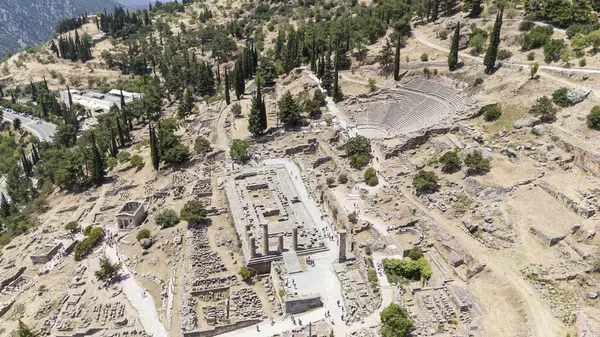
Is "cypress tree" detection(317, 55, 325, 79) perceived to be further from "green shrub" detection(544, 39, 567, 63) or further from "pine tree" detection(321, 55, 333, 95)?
"green shrub" detection(544, 39, 567, 63)

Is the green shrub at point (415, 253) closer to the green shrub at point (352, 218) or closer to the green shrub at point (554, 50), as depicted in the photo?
the green shrub at point (352, 218)

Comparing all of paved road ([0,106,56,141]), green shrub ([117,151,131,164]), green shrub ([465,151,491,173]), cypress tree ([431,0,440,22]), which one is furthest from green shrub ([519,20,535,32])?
paved road ([0,106,56,141])

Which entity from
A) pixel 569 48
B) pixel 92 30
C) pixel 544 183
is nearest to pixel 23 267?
pixel 544 183

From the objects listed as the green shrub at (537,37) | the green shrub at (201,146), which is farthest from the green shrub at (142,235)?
the green shrub at (537,37)

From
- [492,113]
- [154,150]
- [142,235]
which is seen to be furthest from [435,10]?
[142,235]

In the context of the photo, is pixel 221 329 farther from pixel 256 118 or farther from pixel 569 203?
pixel 256 118

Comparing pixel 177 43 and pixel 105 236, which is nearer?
pixel 105 236

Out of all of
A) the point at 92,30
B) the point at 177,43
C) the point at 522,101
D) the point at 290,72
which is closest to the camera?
the point at 522,101

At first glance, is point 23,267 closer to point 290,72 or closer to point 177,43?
point 290,72
